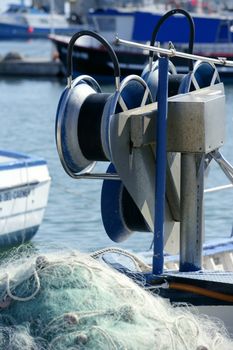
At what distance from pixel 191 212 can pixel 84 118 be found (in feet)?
2.38

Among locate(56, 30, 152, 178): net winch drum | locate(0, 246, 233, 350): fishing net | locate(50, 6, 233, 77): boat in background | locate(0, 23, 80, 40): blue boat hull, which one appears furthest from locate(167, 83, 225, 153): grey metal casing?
locate(0, 23, 80, 40): blue boat hull

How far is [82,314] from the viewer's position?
4.11m

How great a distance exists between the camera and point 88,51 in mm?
39750

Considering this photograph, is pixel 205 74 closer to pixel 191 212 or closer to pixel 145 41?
pixel 191 212

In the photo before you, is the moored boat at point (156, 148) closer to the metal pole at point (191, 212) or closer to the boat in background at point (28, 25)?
the metal pole at point (191, 212)

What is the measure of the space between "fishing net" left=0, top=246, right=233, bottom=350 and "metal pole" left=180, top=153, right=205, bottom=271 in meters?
1.28

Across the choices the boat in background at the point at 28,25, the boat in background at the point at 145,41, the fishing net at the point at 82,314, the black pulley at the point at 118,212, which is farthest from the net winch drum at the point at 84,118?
the boat in background at the point at 28,25

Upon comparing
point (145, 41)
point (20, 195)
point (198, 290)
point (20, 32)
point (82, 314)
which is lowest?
point (20, 32)

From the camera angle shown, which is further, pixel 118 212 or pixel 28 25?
pixel 28 25

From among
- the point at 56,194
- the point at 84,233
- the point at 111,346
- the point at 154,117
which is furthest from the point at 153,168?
the point at 56,194

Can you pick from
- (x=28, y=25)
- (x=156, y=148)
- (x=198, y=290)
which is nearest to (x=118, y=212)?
(x=156, y=148)

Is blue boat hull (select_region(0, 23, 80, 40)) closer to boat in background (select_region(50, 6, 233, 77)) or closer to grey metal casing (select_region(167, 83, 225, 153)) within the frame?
boat in background (select_region(50, 6, 233, 77))

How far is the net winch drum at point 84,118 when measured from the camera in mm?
5391

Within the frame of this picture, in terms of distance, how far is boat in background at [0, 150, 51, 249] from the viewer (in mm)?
11328
